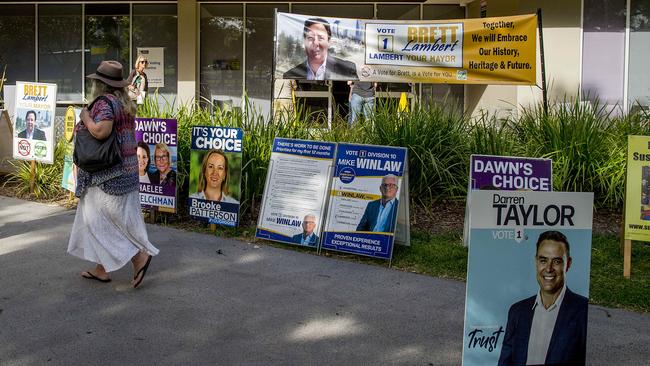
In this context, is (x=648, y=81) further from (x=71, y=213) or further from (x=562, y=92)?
(x=71, y=213)

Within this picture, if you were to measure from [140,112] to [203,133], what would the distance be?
1.70 meters

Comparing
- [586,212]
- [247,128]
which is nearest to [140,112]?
[247,128]

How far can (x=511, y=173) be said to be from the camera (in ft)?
23.3

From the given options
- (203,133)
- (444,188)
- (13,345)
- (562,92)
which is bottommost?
(13,345)

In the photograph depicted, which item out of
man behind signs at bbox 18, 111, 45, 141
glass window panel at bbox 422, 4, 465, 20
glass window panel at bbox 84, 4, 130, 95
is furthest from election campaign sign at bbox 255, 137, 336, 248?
glass window panel at bbox 84, 4, 130, 95

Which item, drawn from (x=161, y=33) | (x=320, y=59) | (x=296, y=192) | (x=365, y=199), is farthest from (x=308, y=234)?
(x=161, y=33)

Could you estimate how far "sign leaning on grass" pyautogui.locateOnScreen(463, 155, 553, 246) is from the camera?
705cm

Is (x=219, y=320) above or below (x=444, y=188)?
below

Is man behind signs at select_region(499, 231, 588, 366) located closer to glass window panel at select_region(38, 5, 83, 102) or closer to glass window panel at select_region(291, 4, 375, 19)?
glass window panel at select_region(291, 4, 375, 19)

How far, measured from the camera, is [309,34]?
404 inches

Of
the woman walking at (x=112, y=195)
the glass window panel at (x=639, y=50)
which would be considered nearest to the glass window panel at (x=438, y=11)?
the glass window panel at (x=639, y=50)

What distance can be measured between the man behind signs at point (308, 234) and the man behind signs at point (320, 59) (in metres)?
3.33

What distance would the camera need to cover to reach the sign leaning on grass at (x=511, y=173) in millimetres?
7047

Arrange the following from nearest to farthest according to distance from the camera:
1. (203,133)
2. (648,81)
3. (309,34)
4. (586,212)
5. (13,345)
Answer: (586,212)
(13,345)
(203,133)
(309,34)
(648,81)
